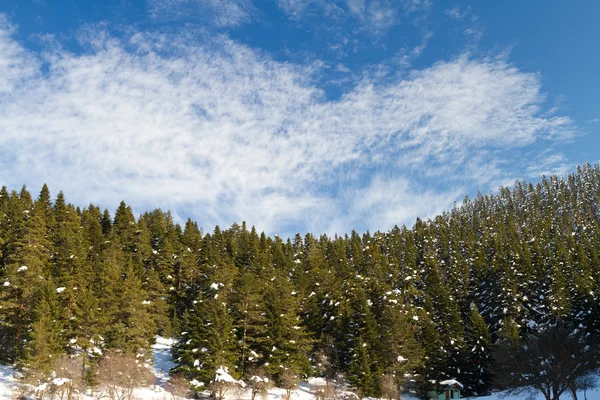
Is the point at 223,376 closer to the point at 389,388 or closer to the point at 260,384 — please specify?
the point at 260,384

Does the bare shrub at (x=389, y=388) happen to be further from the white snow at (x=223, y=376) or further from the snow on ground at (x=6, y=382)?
the snow on ground at (x=6, y=382)

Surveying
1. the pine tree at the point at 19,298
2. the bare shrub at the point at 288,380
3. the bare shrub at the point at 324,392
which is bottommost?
the bare shrub at the point at 324,392

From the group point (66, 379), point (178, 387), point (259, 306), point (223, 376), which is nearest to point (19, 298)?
point (66, 379)

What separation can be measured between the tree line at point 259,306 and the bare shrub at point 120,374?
151 centimetres

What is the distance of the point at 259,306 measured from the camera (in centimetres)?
5750

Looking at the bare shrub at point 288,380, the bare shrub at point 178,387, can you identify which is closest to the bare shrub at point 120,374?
the bare shrub at point 178,387

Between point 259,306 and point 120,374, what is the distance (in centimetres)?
2033

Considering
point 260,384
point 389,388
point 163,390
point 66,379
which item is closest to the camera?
point 66,379

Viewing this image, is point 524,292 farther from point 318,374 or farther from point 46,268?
point 46,268

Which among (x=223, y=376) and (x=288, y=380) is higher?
(x=223, y=376)

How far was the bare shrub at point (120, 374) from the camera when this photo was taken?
135 feet

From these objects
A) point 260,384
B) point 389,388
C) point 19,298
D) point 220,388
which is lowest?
point 220,388

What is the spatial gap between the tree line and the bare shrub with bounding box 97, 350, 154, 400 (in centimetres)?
151

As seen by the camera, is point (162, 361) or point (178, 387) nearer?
point (178, 387)
